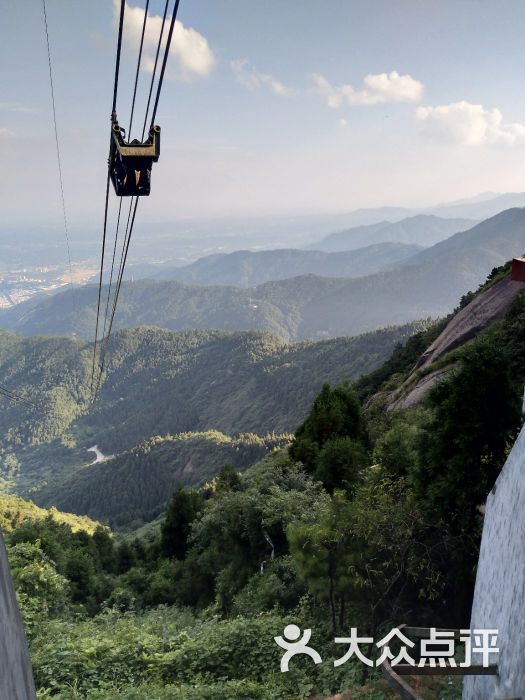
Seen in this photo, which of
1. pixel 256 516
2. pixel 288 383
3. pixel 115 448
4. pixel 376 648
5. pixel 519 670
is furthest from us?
pixel 115 448

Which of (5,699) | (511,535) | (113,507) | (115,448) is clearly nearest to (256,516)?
(511,535)

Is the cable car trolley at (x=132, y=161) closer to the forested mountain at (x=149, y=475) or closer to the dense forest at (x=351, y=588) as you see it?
the dense forest at (x=351, y=588)

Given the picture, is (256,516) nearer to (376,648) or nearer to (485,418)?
(376,648)

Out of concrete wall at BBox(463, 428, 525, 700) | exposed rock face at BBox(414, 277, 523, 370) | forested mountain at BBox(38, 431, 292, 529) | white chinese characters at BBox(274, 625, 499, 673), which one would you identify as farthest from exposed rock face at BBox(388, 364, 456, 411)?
forested mountain at BBox(38, 431, 292, 529)

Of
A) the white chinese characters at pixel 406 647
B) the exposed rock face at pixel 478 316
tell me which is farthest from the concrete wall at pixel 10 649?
the exposed rock face at pixel 478 316

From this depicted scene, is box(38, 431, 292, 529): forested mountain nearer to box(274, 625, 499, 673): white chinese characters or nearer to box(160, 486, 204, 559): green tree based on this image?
box(160, 486, 204, 559): green tree

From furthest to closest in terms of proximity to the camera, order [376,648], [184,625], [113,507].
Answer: [113,507], [184,625], [376,648]

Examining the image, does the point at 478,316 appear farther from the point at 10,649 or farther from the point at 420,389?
the point at 10,649
